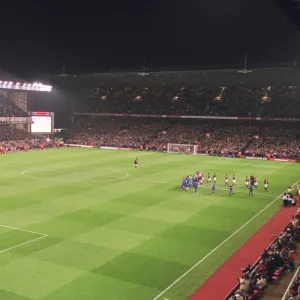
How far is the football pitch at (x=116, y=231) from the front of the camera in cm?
1500

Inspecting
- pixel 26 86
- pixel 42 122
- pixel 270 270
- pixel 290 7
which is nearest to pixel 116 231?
pixel 270 270

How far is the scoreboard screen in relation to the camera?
2953 inches

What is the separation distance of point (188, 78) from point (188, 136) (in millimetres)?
10359

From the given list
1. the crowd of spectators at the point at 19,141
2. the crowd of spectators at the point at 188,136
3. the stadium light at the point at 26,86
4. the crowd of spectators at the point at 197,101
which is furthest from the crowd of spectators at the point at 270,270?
the stadium light at the point at 26,86

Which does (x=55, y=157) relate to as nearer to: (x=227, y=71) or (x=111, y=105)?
(x=227, y=71)

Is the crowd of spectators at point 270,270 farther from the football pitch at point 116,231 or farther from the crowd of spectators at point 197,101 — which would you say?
the crowd of spectators at point 197,101

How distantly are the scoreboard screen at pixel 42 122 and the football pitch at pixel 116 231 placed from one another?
113 feet

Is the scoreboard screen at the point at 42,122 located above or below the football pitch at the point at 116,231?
above

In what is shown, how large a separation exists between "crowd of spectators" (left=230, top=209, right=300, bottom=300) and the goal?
46.5 meters

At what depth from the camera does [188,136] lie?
240ft

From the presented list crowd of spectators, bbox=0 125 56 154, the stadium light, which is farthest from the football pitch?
the stadium light

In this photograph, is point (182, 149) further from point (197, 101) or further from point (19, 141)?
point (19, 141)

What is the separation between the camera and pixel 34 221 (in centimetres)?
2277

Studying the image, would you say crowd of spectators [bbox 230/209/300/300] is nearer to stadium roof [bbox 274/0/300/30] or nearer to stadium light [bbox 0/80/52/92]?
stadium roof [bbox 274/0/300/30]
